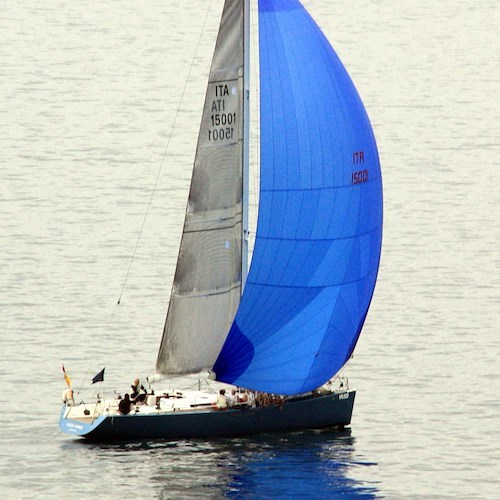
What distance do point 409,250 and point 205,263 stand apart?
1289 inches

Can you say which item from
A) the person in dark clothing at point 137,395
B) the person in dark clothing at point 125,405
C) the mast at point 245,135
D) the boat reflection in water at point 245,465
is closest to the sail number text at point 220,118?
the mast at point 245,135

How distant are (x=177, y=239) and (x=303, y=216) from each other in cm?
3504

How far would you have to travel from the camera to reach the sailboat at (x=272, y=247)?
71.6 m

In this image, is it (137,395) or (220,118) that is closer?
(137,395)

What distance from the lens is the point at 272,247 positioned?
71750 millimetres

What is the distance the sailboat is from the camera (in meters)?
71.6

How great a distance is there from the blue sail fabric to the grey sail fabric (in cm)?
95

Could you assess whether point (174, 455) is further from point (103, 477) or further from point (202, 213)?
point (202, 213)

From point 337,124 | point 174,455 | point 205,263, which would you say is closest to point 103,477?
point 174,455

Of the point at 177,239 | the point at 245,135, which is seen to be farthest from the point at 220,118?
the point at 177,239

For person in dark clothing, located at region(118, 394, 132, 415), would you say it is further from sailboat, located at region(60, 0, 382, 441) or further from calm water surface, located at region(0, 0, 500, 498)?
calm water surface, located at region(0, 0, 500, 498)

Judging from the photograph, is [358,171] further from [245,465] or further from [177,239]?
[177,239]

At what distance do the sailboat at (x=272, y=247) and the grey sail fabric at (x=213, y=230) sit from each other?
31 mm

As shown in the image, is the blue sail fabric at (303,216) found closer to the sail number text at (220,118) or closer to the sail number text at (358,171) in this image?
the sail number text at (358,171)
